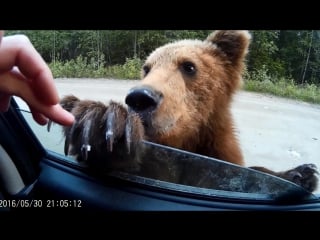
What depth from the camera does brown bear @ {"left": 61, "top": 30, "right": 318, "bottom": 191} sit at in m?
1.32

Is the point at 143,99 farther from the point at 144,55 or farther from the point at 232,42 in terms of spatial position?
the point at 232,42

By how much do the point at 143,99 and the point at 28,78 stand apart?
53 cm

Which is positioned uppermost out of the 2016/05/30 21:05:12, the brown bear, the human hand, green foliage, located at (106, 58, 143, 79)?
the human hand

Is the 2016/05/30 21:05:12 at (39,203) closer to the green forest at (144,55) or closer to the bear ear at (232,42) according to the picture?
the green forest at (144,55)

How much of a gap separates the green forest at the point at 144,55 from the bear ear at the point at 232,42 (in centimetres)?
4

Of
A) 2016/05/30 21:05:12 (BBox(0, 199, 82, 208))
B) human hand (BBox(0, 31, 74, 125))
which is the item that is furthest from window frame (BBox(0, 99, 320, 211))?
human hand (BBox(0, 31, 74, 125))

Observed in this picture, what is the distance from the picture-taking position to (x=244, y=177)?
54.4 inches

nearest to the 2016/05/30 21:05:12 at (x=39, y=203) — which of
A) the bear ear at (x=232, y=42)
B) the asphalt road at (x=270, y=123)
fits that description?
the asphalt road at (x=270, y=123)

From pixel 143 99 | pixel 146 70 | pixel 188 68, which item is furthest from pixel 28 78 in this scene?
pixel 188 68

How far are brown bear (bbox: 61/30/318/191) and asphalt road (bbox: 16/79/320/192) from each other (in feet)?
0.15

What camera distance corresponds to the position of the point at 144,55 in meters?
1.40

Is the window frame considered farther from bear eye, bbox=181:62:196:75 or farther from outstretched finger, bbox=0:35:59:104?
outstretched finger, bbox=0:35:59:104

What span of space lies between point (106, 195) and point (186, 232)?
1.16ft
